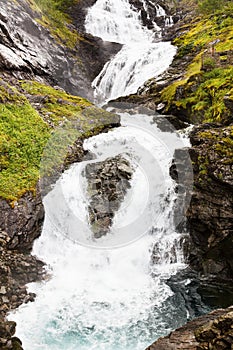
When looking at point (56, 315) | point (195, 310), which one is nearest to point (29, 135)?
point (56, 315)

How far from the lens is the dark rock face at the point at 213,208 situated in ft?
36.7

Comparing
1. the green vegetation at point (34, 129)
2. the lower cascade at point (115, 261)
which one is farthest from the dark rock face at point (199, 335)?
the green vegetation at point (34, 129)

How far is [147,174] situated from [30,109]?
6657 millimetres

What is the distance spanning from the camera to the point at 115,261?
11.7 meters

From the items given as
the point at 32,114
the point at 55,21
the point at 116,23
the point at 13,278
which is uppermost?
the point at 116,23

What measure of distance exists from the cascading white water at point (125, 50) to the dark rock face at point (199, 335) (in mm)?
18555

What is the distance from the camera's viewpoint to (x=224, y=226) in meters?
11.2

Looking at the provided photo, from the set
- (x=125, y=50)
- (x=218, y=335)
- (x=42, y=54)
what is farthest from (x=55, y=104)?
(x=218, y=335)

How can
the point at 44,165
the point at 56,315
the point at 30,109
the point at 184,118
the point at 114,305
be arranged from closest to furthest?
the point at 56,315 → the point at 114,305 → the point at 44,165 → the point at 30,109 → the point at 184,118

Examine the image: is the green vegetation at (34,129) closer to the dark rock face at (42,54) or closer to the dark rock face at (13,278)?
the dark rock face at (13,278)

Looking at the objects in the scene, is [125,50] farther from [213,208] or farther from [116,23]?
[213,208]

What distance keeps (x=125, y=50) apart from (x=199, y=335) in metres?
27.9

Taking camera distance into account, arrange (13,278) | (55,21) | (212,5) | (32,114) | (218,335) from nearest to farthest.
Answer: (218,335), (13,278), (32,114), (212,5), (55,21)

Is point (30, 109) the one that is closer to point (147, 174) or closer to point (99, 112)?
point (99, 112)
